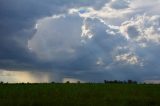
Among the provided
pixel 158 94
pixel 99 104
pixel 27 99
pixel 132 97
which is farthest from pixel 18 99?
pixel 158 94

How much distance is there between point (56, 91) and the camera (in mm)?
48469

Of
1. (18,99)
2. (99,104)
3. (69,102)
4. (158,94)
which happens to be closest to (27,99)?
(18,99)

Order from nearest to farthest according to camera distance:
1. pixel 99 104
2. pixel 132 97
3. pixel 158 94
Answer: pixel 99 104, pixel 132 97, pixel 158 94

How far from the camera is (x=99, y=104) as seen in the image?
40.5 meters

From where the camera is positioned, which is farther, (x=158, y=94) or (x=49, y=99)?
(x=158, y=94)

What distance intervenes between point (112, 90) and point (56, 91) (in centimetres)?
647

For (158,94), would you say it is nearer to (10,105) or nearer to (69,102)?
(69,102)

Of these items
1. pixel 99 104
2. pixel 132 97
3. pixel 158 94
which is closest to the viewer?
pixel 99 104

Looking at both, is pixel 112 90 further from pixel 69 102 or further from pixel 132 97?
pixel 69 102

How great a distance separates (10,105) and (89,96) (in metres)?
8.49

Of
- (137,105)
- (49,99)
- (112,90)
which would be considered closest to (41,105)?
(49,99)

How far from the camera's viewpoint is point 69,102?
41.0m

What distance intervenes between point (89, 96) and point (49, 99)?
14.7ft

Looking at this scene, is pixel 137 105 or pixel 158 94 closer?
pixel 137 105
